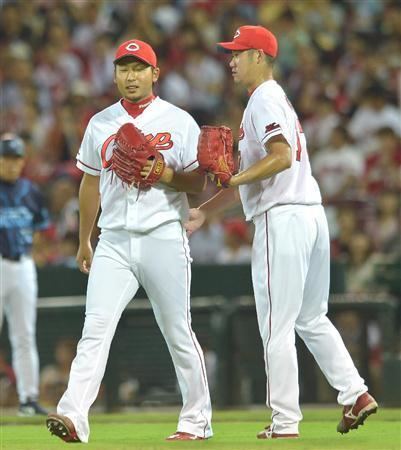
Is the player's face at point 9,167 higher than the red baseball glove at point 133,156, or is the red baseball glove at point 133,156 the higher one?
the red baseball glove at point 133,156

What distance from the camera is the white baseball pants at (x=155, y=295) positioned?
6.48 metres

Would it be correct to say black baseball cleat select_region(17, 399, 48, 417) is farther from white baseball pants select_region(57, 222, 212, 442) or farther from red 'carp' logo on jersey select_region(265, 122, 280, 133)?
red 'carp' logo on jersey select_region(265, 122, 280, 133)

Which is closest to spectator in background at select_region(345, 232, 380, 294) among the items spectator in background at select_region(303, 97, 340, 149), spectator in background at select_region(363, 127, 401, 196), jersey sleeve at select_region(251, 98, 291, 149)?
spectator in background at select_region(363, 127, 401, 196)

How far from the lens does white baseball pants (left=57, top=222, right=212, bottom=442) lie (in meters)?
6.48

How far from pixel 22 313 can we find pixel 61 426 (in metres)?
3.82

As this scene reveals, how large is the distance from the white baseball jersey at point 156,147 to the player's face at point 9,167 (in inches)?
129

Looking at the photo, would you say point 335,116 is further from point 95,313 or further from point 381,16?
point 95,313

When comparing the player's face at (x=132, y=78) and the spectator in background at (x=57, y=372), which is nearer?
the player's face at (x=132, y=78)

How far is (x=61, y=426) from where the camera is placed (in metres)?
6.20

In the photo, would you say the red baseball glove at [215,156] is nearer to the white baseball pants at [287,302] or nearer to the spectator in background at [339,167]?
the white baseball pants at [287,302]

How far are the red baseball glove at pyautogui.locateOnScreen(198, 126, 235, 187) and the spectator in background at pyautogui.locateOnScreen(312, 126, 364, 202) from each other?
6.42 metres

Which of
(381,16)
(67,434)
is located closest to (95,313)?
(67,434)

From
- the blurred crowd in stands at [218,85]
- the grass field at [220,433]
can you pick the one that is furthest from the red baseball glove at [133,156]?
the blurred crowd in stands at [218,85]

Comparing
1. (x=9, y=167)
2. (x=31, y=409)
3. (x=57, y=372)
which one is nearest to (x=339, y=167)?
(x=57, y=372)
